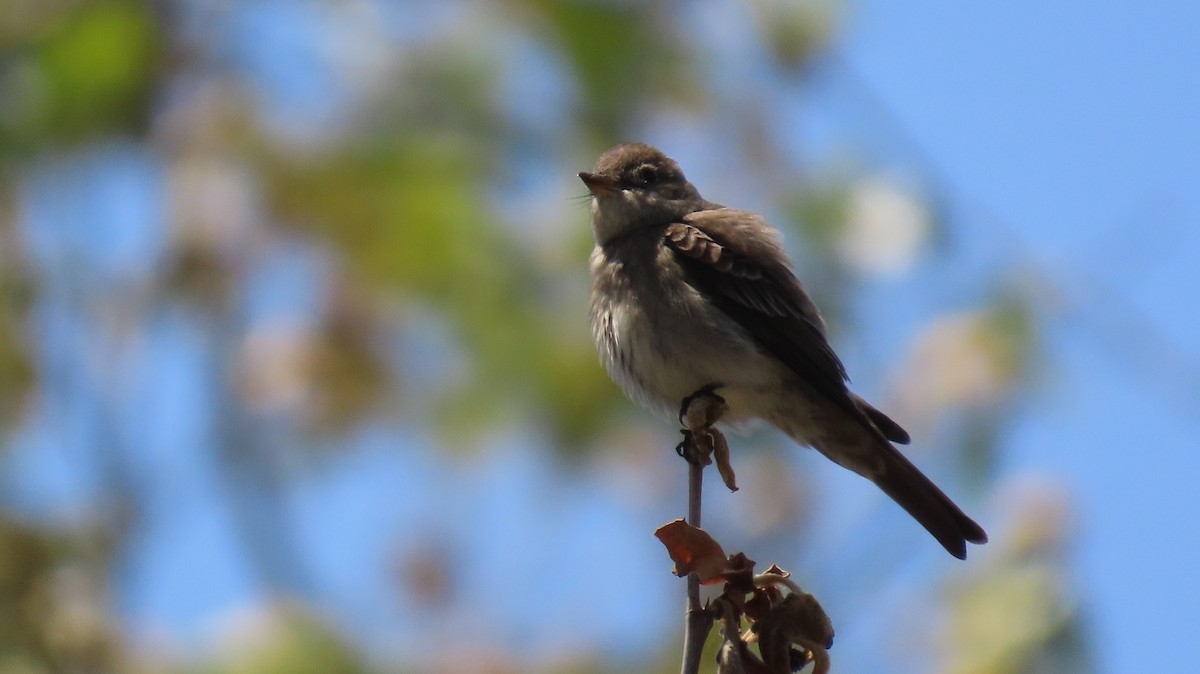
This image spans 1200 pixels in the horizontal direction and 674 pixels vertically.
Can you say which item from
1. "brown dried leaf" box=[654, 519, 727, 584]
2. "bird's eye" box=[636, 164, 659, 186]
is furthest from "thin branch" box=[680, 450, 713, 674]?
"bird's eye" box=[636, 164, 659, 186]

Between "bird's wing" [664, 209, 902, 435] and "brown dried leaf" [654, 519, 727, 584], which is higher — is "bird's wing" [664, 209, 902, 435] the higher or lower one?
the higher one

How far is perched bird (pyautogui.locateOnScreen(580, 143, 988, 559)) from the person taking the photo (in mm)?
4406

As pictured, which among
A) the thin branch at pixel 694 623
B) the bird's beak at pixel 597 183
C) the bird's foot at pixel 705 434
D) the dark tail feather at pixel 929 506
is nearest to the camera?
the thin branch at pixel 694 623

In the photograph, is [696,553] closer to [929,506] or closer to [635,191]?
[929,506]

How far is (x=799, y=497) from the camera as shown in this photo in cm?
546

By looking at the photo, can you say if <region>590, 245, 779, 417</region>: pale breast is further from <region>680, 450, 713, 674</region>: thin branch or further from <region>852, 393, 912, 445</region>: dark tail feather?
<region>680, 450, 713, 674</region>: thin branch

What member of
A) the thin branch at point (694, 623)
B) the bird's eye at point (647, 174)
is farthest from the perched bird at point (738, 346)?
the thin branch at point (694, 623)

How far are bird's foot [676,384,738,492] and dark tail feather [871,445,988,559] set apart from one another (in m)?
0.58

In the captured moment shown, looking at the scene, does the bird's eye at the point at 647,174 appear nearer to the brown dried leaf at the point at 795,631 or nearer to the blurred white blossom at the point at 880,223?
the blurred white blossom at the point at 880,223

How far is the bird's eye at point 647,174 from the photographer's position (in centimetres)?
529

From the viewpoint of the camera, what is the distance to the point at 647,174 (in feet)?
17.5

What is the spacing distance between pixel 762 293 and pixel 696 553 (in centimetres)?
242

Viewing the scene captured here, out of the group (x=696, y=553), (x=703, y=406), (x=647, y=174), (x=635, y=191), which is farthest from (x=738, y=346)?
(x=696, y=553)

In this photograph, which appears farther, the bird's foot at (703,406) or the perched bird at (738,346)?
the perched bird at (738,346)
